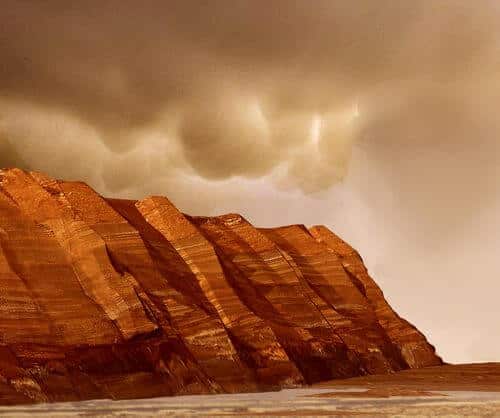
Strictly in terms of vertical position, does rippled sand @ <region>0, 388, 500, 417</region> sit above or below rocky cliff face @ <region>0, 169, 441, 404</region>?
below

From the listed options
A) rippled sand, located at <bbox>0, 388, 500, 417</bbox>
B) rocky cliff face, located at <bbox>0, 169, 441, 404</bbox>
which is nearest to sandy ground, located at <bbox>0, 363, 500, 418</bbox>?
rippled sand, located at <bbox>0, 388, 500, 417</bbox>

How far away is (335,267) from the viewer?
135 feet

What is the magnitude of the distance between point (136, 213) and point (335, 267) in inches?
517

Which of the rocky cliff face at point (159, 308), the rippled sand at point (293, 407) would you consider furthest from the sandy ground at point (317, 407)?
the rocky cliff face at point (159, 308)

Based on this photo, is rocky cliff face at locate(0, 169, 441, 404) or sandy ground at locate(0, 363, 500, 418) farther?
rocky cliff face at locate(0, 169, 441, 404)

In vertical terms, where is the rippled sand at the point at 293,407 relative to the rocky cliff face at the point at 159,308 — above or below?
below

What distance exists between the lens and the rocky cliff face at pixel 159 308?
880 inches

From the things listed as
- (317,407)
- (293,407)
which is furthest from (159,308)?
(317,407)

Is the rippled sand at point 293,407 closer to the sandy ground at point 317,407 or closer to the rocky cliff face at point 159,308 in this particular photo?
the sandy ground at point 317,407

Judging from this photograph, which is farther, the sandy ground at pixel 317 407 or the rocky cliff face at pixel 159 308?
the rocky cliff face at pixel 159 308

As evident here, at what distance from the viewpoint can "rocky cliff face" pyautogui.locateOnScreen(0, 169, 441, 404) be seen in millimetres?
22344

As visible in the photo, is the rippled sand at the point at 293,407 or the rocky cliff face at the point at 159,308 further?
the rocky cliff face at the point at 159,308

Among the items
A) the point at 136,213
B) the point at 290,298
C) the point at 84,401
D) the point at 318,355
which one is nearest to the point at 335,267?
the point at 290,298

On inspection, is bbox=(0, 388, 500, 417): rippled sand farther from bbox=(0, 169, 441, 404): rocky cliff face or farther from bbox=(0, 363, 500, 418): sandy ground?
bbox=(0, 169, 441, 404): rocky cliff face
